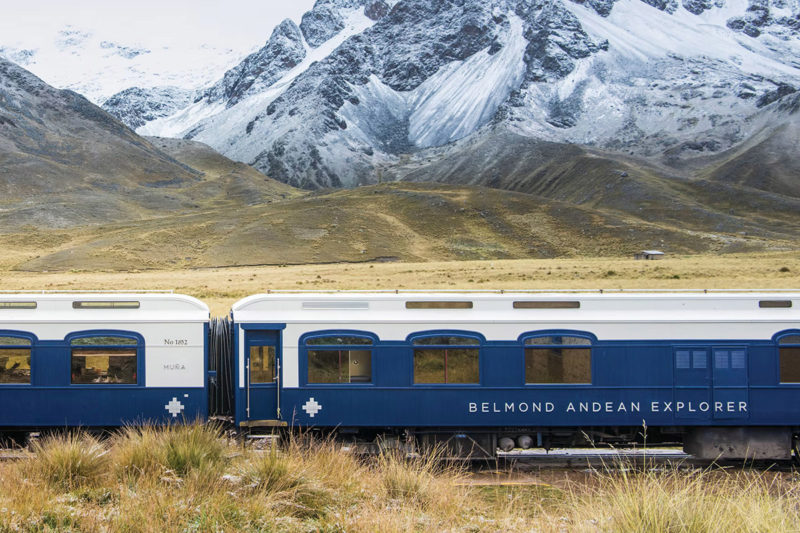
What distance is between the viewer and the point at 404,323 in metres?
14.4

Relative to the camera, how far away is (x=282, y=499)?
9.23m

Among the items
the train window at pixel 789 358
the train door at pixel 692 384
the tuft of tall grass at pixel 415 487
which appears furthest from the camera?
the train window at pixel 789 358

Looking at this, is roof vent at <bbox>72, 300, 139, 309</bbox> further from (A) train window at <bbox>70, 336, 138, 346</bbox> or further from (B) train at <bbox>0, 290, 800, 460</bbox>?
(A) train window at <bbox>70, 336, 138, 346</bbox>

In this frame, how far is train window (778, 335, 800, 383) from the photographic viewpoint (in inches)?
581

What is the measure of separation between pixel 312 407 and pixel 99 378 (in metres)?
4.02

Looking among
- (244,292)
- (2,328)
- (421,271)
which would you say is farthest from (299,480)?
(421,271)

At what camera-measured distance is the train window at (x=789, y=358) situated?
14766 mm

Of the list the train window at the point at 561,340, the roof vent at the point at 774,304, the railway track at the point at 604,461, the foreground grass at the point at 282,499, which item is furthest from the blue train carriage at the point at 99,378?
the roof vent at the point at 774,304

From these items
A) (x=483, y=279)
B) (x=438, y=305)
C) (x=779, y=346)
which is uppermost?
(x=483, y=279)

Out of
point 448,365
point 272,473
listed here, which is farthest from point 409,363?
point 272,473

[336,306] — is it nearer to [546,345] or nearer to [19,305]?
[546,345]

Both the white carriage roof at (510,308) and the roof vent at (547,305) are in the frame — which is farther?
the roof vent at (547,305)

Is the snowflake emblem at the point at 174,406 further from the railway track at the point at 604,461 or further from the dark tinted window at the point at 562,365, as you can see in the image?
the dark tinted window at the point at 562,365

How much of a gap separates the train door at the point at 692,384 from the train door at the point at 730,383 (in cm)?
17
